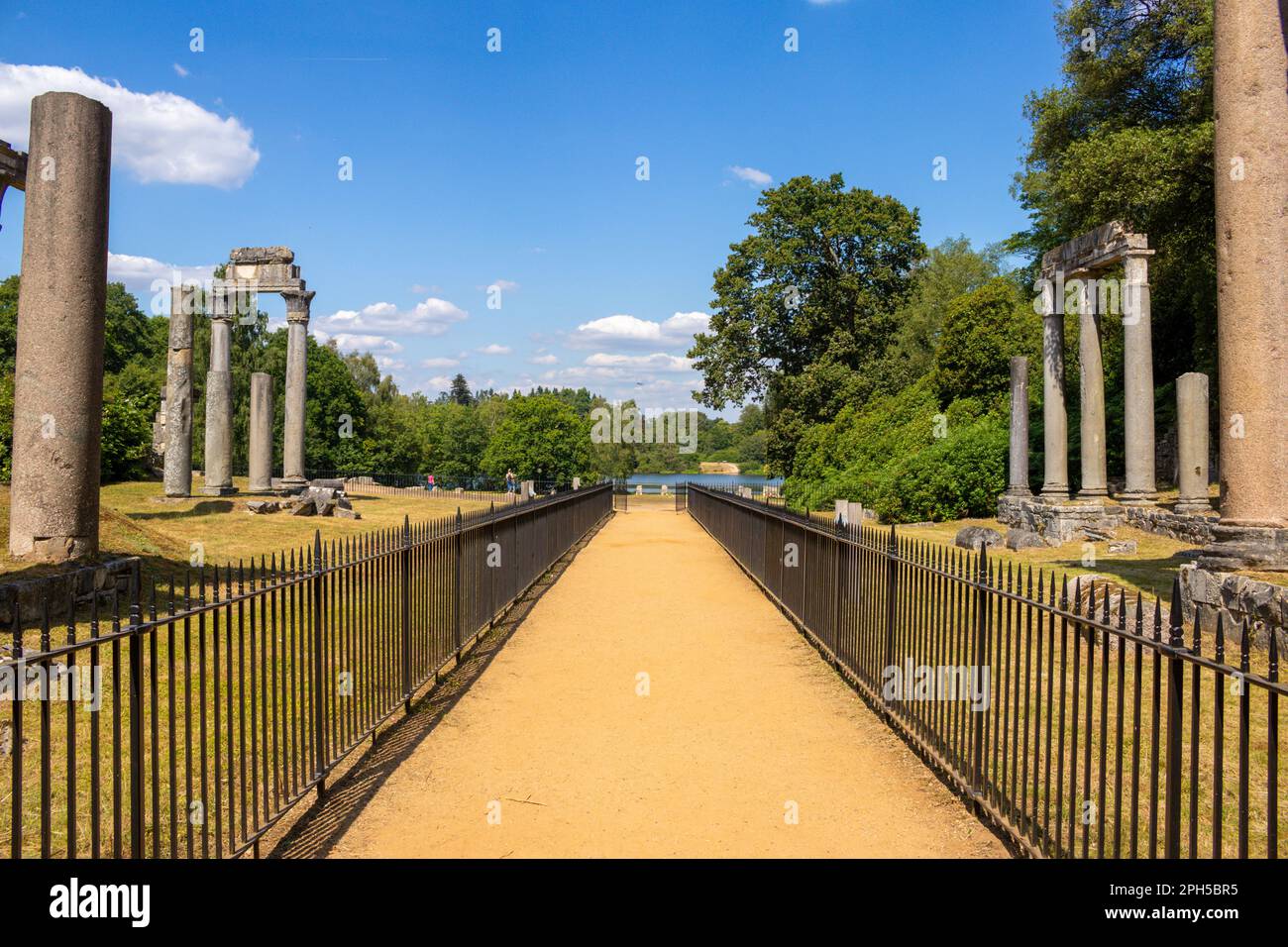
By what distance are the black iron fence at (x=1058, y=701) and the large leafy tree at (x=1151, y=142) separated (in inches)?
624

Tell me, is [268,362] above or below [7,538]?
above

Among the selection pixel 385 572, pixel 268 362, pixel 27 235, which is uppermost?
pixel 268 362

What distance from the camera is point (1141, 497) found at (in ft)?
64.6

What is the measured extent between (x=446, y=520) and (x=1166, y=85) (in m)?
26.8

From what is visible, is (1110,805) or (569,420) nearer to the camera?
(1110,805)

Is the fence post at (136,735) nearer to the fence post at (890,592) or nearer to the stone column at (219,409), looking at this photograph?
the fence post at (890,592)

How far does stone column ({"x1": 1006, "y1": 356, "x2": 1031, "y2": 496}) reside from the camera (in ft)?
79.1

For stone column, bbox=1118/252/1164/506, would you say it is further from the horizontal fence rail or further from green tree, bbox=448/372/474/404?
green tree, bbox=448/372/474/404

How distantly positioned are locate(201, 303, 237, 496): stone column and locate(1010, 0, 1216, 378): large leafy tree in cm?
2505

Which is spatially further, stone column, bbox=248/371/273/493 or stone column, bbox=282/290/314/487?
stone column, bbox=282/290/314/487

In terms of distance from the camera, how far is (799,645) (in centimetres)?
1012

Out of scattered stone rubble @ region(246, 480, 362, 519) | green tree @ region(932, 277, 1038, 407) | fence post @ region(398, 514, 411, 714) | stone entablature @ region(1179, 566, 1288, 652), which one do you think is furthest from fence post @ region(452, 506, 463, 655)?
green tree @ region(932, 277, 1038, 407)
